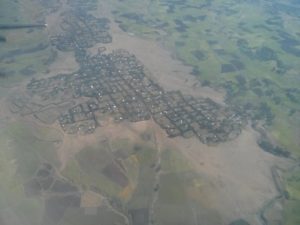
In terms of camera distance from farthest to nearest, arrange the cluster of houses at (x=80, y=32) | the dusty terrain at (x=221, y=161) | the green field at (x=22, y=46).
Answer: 1. the cluster of houses at (x=80, y=32)
2. the green field at (x=22, y=46)
3. the dusty terrain at (x=221, y=161)

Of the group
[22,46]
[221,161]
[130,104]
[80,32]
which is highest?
[221,161]

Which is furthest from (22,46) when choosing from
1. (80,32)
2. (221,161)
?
(221,161)

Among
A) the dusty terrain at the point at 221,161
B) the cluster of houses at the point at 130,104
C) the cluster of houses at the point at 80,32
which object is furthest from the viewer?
the cluster of houses at the point at 80,32

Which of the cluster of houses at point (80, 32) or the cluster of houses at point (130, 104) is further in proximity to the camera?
the cluster of houses at point (80, 32)

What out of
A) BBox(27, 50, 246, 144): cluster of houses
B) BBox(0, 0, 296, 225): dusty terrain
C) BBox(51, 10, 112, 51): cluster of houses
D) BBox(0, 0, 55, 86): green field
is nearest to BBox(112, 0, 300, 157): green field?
BBox(51, 10, 112, 51): cluster of houses

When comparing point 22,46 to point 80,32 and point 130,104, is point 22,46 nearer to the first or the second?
point 80,32

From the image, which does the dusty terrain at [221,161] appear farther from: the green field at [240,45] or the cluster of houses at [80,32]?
the cluster of houses at [80,32]

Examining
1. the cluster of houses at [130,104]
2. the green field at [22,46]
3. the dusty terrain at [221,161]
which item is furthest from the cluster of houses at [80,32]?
the dusty terrain at [221,161]
